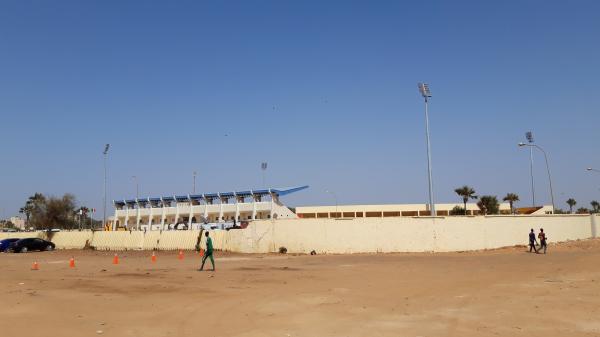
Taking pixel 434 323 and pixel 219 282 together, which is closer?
pixel 434 323

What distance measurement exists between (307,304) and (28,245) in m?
44.2

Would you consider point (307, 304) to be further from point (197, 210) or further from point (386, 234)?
point (197, 210)

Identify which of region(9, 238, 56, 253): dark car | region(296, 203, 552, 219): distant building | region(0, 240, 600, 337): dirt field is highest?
region(296, 203, 552, 219): distant building

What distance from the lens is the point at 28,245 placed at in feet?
161

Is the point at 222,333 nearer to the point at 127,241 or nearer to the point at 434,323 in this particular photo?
the point at 434,323

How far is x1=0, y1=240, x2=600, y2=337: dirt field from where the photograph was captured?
33.5 ft

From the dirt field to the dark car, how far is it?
3072cm

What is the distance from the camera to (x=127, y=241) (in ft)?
161

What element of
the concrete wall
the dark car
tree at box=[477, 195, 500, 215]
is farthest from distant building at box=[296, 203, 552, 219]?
the concrete wall

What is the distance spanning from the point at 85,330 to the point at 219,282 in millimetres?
9264

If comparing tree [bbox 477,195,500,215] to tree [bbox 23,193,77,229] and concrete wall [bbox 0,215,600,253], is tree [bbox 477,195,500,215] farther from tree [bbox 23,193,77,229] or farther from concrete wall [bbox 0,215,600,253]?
tree [bbox 23,193,77,229]

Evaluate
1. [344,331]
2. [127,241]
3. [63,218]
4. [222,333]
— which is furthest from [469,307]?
[63,218]

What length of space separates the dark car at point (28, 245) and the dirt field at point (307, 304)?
101 ft

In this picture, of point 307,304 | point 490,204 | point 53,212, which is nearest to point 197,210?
point 53,212
